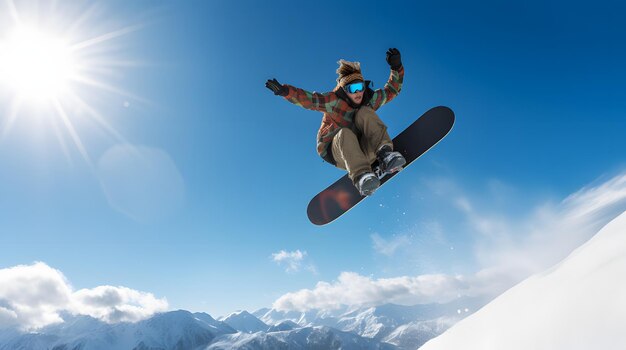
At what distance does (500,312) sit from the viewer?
126 inches

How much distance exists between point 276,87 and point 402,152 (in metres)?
3.40

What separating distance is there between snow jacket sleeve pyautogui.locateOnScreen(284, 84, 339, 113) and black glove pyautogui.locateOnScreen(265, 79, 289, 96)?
91mm

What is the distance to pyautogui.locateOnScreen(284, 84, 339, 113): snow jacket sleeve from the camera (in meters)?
7.00

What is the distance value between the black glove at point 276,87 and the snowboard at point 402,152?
2842mm

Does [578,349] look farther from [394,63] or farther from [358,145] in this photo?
[394,63]

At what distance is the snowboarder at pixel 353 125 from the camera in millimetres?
6398

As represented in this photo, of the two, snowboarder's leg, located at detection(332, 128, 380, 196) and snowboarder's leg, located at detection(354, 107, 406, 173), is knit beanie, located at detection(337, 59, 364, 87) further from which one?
snowboarder's leg, located at detection(332, 128, 380, 196)

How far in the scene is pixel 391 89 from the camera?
805 cm

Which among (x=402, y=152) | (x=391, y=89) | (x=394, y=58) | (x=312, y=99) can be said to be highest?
(x=394, y=58)

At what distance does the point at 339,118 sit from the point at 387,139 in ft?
3.56

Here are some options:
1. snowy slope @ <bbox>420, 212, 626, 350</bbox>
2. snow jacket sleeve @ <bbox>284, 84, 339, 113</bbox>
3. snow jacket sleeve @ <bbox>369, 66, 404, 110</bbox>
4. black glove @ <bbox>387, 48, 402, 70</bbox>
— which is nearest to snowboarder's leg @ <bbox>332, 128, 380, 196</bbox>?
snow jacket sleeve @ <bbox>284, 84, 339, 113</bbox>

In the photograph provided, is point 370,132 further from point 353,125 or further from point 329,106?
point 329,106

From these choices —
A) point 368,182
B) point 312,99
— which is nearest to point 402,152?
point 368,182

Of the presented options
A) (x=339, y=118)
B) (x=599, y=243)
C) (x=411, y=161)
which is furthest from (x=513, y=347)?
(x=411, y=161)
